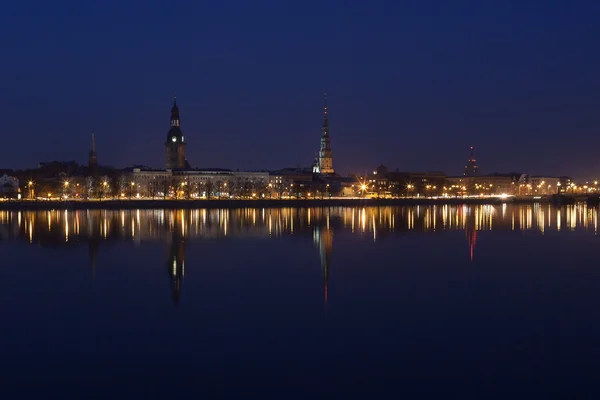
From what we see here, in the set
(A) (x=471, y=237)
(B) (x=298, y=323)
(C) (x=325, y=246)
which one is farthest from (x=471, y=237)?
(B) (x=298, y=323)

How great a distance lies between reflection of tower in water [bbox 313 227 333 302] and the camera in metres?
14.8

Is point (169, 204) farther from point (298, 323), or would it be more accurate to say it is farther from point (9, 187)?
point (298, 323)

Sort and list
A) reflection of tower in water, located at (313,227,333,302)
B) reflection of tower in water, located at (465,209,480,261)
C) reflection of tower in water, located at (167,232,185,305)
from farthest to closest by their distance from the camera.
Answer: reflection of tower in water, located at (465,209,480,261)
reflection of tower in water, located at (313,227,333,302)
reflection of tower in water, located at (167,232,185,305)

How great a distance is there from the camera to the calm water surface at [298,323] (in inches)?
297

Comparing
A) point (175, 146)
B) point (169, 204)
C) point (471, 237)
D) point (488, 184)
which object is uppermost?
point (175, 146)

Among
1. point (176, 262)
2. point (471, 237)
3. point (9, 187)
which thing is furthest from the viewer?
point (9, 187)

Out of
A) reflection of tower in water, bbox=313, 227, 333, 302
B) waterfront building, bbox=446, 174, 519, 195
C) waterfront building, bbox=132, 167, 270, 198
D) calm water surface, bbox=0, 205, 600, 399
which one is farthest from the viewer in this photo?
waterfront building, bbox=446, 174, 519, 195

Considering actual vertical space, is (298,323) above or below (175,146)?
below

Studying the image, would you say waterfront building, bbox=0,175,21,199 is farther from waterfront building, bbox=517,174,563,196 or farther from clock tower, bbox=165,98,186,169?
waterfront building, bbox=517,174,563,196

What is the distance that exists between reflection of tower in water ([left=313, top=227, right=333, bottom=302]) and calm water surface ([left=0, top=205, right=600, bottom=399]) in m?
0.15

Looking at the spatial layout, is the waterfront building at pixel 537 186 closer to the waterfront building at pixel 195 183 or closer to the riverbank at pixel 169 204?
the waterfront building at pixel 195 183

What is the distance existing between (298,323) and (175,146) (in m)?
94.4

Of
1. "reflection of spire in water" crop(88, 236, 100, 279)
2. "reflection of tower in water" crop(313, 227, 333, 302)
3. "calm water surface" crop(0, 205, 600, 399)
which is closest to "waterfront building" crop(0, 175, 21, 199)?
"reflection of spire in water" crop(88, 236, 100, 279)

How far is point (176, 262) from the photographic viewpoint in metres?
17.0
